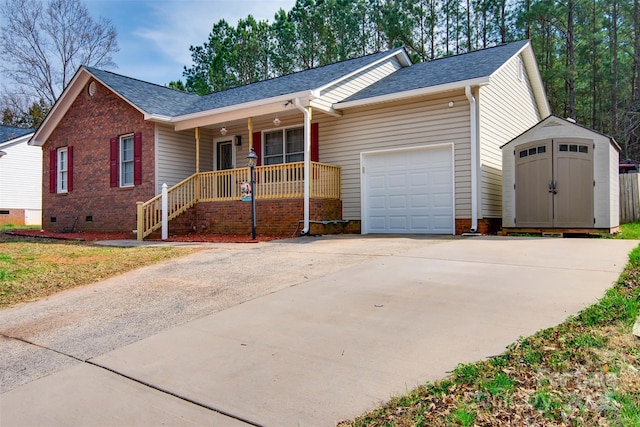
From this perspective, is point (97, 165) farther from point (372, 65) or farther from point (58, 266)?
point (372, 65)

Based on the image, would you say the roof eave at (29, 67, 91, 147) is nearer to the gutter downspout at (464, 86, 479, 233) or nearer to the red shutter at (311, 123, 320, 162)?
the red shutter at (311, 123, 320, 162)

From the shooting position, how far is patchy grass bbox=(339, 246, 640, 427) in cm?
236

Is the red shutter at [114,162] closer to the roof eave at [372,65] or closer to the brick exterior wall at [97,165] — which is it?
the brick exterior wall at [97,165]

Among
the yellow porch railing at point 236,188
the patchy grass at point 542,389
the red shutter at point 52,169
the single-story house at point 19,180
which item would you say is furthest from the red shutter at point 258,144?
the single-story house at point 19,180

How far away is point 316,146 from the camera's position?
1295 centimetres

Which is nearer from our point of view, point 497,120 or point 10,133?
point 497,120

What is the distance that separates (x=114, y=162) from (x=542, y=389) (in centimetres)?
1520

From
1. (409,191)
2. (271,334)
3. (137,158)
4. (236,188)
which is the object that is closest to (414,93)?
A: (409,191)

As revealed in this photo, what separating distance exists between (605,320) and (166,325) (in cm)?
378

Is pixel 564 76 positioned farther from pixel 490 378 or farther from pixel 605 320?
pixel 490 378

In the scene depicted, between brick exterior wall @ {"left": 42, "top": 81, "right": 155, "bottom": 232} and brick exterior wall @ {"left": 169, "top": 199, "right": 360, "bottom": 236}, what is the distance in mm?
1920

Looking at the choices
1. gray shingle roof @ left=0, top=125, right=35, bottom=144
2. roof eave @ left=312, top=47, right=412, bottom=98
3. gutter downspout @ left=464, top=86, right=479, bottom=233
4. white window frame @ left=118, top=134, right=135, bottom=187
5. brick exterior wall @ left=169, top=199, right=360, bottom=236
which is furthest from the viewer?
gray shingle roof @ left=0, top=125, right=35, bottom=144

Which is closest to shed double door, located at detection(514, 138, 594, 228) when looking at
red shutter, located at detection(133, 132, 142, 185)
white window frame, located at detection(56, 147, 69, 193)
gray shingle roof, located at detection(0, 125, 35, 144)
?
red shutter, located at detection(133, 132, 142, 185)

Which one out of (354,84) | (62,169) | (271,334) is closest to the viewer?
(271,334)
